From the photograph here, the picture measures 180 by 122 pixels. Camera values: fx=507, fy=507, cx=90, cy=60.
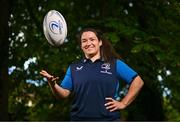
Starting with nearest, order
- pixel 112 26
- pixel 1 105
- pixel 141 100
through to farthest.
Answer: pixel 112 26, pixel 1 105, pixel 141 100

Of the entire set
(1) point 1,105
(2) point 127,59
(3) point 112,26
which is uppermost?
(3) point 112,26

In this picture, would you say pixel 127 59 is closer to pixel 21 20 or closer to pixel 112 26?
pixel 112 26

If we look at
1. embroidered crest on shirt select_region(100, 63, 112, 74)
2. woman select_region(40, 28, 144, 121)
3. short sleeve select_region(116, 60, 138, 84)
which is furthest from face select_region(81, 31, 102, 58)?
short sleeve select_region(116, 60, 138, 84)

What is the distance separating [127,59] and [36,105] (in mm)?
7291

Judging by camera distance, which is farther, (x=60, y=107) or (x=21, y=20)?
(x=60, y=107)

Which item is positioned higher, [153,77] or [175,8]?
[175,8]

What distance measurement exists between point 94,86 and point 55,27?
1.17 m

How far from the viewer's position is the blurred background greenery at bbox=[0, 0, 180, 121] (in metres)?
10.1

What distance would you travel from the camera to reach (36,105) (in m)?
18.3

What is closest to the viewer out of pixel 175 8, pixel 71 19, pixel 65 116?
pixel 175 8

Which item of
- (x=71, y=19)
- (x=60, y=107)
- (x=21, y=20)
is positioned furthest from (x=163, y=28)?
(x=60, y=107)

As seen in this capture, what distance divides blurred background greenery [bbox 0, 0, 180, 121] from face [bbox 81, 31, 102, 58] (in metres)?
4.85

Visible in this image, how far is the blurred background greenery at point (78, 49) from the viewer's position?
10.1 meters

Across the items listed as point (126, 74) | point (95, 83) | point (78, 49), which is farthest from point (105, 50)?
point (78, 49)
